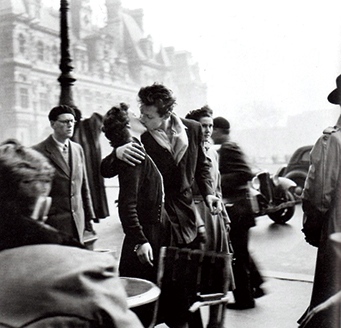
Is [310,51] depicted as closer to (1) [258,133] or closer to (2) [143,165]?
(1) [258,133]

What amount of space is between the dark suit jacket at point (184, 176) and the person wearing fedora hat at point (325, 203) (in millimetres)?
579

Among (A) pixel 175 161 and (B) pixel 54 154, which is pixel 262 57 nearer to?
(A) pixel 175 161

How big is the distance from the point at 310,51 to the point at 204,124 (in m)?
0.72

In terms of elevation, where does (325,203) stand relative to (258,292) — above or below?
above

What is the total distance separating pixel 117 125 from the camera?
8.27 ft

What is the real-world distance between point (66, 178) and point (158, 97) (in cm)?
63

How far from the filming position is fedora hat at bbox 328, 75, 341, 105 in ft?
8.88

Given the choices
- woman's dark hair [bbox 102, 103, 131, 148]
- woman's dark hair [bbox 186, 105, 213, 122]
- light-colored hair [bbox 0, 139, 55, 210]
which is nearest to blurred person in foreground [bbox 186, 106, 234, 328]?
woman's dark hair [bbox 186, 105, 213, 122]

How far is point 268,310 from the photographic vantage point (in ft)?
10.5

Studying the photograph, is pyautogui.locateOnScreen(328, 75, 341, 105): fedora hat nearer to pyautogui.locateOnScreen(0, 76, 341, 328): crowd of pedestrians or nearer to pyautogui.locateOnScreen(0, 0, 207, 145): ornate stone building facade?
pyautogui.locateOnScreen(0, 76, 341, 328): crowd of pedestrians

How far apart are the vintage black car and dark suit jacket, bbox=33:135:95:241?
119 centimetres

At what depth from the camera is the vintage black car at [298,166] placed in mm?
2877

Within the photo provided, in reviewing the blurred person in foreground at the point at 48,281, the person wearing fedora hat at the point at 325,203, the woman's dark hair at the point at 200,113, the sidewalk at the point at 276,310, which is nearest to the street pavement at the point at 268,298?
the sidewalk at the point at 276,310

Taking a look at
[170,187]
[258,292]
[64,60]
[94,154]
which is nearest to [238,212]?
[258,292]
